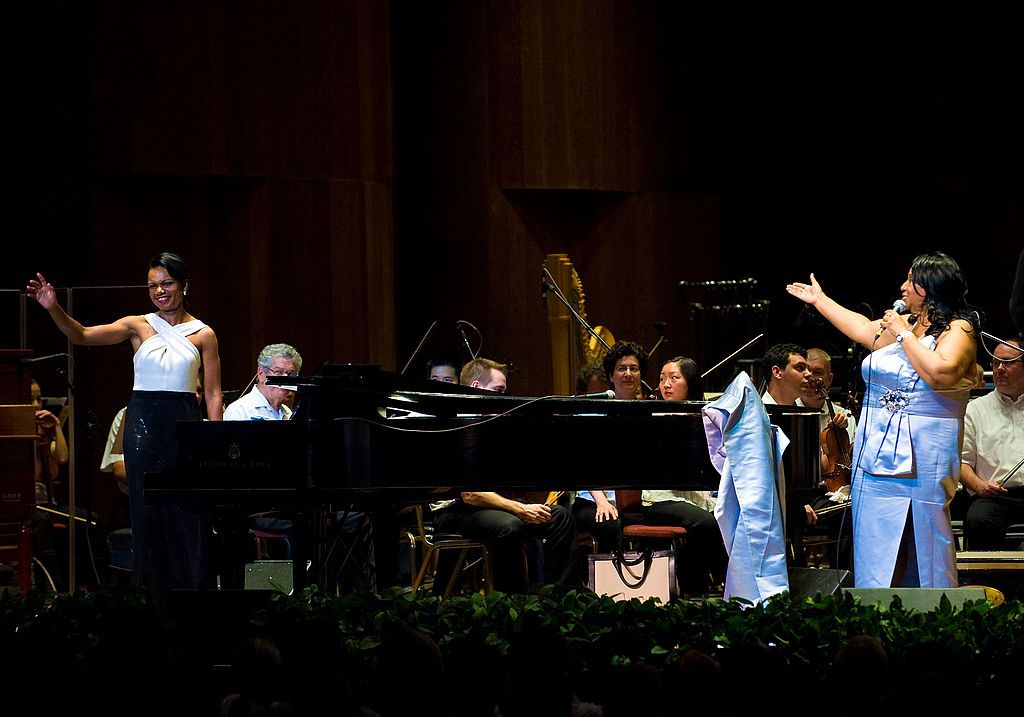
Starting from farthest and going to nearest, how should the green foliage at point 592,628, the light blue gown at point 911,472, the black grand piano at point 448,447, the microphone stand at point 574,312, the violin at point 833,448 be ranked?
1. the microphone stand at point 574,312
2. the violin at point 833,448
3. the light blue gown at point 911,472
4. the black grand piano at point 448,447
5. the green foliage at point 592,628

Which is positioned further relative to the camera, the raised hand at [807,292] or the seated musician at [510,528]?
the seated musician at [510,528]

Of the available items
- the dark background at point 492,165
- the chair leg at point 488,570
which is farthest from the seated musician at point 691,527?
the dark background at point 492,165

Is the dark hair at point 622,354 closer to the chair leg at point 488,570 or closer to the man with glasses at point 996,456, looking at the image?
the chair leg at point 488,570

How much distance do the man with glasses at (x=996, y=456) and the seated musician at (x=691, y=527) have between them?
4.11 ft

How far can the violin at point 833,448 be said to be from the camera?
19.6 ft

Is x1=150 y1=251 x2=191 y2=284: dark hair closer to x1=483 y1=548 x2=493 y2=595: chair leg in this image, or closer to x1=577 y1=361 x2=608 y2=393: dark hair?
x1=483 y1=548 x2=493 y2=595: chair leg

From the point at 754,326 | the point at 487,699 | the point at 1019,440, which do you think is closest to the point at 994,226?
the point at 754,326

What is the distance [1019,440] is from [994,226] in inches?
127

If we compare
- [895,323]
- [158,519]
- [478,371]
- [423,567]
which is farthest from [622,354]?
[158,519]

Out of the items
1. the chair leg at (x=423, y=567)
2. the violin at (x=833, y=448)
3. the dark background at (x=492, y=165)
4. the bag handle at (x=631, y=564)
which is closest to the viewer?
the bag handle at (x=631, y=564)

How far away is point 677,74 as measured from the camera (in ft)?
29.7

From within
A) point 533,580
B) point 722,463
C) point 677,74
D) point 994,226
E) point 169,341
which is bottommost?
point 533,580

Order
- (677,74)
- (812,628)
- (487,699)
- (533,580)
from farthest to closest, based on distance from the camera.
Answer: (677,74) → (533,580) → (812,628) → (487,699)

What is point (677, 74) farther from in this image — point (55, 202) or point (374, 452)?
point (374, 452)
